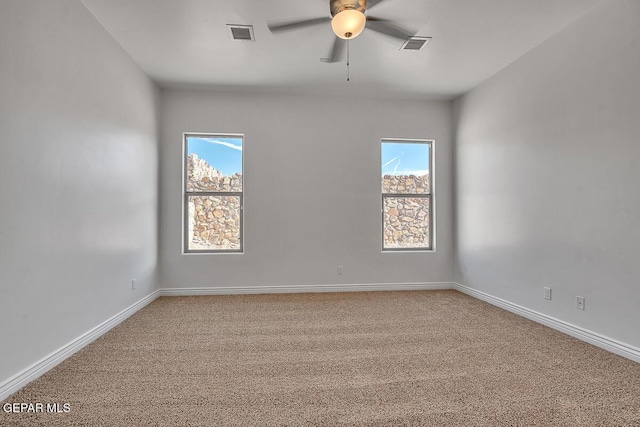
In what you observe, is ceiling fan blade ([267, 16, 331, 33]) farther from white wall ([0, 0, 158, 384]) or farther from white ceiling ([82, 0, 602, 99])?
white wall ([0, 0, 158, 384])

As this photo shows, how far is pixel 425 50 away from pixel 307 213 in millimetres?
2395

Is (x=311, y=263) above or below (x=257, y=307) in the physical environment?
above

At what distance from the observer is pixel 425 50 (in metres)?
3.28

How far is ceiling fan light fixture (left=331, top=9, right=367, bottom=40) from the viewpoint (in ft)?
7.14

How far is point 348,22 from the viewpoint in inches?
86.6

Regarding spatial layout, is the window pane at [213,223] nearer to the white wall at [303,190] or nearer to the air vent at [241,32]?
the white wall at [303,190]

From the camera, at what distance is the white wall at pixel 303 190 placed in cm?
434

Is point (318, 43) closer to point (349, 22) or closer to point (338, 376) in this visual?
point (349, 22)

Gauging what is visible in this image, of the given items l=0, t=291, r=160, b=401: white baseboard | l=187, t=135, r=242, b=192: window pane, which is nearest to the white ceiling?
l=187, t=135, r=242, b=192: window pane

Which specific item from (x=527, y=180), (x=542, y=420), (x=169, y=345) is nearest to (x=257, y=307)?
(x=169, y=345)

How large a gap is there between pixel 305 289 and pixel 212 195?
5.96ft

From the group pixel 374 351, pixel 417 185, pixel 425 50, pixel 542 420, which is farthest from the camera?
pixel 417 185

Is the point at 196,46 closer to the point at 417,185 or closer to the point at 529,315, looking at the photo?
the point at 417,185

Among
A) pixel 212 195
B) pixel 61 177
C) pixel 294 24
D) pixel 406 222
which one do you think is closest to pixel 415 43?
pixel 294 24
